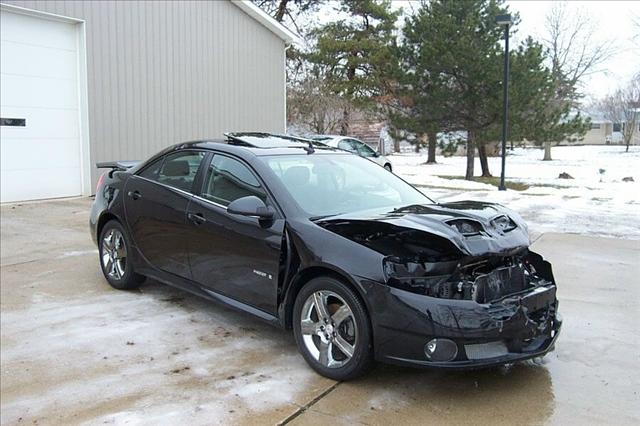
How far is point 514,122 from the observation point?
2038cm

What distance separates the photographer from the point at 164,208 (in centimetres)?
502

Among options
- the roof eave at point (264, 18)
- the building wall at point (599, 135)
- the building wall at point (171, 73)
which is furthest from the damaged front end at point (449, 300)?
the building wall at point (599, 135)

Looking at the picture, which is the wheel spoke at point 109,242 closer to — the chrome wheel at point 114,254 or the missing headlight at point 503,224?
the chrome wheel at point 114,254

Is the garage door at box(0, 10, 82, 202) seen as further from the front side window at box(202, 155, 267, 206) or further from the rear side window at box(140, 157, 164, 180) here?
the front side window at box(202, 155, 267, 206)

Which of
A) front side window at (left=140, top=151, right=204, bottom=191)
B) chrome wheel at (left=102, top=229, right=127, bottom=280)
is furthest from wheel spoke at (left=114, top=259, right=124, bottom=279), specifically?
front side window at (left=140, top=151, right=204, bottom=191)

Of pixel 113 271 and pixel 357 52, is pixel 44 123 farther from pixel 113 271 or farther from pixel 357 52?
pixel 357 52

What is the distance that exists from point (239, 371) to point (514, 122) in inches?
727

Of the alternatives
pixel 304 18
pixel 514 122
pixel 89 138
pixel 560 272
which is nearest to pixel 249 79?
pixel 89 138

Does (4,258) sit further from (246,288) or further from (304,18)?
(304,18)

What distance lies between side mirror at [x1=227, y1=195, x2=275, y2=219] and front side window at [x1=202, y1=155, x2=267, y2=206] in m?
0.17

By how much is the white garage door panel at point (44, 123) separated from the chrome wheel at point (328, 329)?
9571mm

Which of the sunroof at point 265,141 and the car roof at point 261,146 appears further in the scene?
the sunroof at point 265,141

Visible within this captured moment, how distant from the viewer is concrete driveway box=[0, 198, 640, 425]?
131 inches

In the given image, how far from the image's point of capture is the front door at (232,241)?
13.4ft
